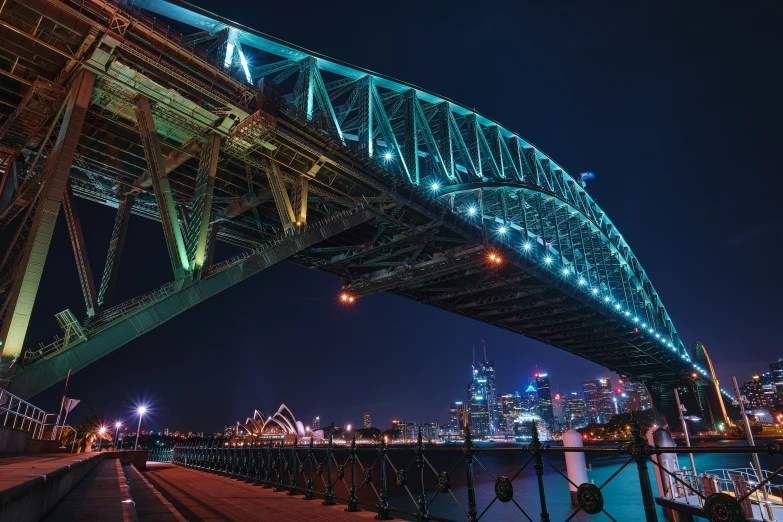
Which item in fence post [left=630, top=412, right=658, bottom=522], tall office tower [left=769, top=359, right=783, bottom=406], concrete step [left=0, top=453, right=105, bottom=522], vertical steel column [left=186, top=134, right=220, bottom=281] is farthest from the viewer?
tall office tower [left=769, top=359, right=783, bottom=406]

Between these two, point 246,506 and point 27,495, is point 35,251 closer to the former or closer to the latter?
point 246,506

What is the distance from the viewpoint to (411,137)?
97.0 feet

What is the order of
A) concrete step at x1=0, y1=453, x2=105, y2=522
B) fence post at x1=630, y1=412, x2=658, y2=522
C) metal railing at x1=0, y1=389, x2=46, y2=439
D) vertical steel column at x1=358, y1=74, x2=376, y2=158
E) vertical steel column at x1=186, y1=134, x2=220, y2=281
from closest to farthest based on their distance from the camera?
concrete step at x1=0, y1=453, x2=105, y2=522 → fence post at x1=630, y1=412, x2=658, y2=522 → metal railing at x1=0, y1=389, x2=46, y2=439 → vertical steel column at x1=186, y1=134, x2=220, y2=281 → vertical steel column at x1=358, y1=74, x2=376, y2=158

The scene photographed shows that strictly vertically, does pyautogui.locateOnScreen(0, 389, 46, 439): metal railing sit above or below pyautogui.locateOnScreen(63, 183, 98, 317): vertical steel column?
below

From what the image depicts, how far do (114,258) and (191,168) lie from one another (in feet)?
22.3

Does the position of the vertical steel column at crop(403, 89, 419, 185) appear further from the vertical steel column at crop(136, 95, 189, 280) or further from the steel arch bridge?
the vertical steel column at crop(136, 95, 189, 280)

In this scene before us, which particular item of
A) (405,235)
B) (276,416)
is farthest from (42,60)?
(276,416)

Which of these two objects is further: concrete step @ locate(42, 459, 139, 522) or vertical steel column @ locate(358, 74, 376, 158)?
vertical steel column @ locate(358, 74, 376, 158)

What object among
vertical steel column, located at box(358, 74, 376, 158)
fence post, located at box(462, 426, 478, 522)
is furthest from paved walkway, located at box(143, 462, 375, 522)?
vertical steel column, located at box(358, 74, 376, 158)

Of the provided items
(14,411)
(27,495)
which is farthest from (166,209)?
(27,495)

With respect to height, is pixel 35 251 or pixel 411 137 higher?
pixel 411 137

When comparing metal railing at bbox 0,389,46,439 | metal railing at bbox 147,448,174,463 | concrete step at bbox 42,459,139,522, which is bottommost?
metal railing at bbox 147,448,174,463

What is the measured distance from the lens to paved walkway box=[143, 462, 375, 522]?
823cm

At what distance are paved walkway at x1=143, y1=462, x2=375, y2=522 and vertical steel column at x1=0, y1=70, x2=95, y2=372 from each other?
18.1 ft
